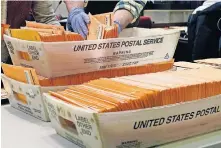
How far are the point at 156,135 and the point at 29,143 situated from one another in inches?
11.6

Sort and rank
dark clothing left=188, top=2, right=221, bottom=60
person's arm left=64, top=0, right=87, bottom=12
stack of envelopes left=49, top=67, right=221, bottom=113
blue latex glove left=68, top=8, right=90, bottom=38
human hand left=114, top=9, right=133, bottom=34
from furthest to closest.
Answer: dark clothing left=188, top=2, right=221, bottom=60, person's arm left=64, top=0, right=87, bottom=12, human hand left=114, top=9, right=133, bottom=34, blue latex glove left=68, top=8, right=90, bottom=38, stack of envelopes left=49, top=67, right=221, bottom=113

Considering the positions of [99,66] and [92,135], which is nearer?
[92,135]

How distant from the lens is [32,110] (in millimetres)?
990

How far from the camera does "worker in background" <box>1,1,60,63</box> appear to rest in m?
A: 1.45

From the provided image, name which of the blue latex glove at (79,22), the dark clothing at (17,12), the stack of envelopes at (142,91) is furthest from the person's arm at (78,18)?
the stack of envelopes at (142,91)

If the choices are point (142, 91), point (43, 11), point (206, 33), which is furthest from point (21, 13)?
point (206, 33)

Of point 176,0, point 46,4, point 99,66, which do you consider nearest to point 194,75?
point 99,66

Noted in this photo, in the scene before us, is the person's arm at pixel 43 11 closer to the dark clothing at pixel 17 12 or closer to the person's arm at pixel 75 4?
the dark clothing at pixel 17 12

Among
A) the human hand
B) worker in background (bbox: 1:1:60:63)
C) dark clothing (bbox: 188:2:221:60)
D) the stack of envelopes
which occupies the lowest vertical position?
dark clothing (bbox: 188:2:221:60)

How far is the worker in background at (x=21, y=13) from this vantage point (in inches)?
56.9

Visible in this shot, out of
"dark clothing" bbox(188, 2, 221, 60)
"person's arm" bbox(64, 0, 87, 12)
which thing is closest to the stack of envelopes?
"person's arm" bbox(64, 0, 87, 12)

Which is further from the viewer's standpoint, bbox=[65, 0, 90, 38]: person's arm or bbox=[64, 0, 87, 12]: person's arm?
bbox=[64, 0, 87, 12]: person's arm

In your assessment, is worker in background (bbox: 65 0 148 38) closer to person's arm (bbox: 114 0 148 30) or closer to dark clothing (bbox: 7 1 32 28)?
person's arm (bbox: 114 0 148 30)

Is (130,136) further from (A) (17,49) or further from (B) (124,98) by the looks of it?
(A) (17,49)
